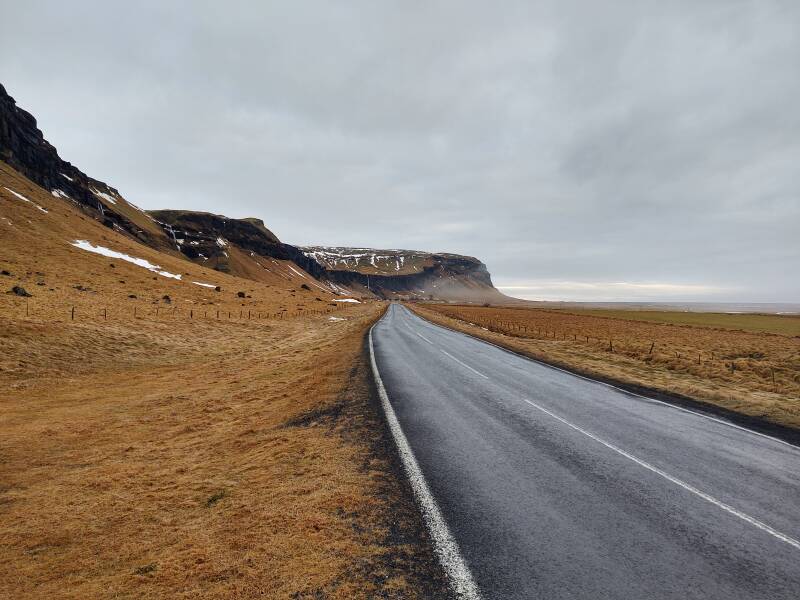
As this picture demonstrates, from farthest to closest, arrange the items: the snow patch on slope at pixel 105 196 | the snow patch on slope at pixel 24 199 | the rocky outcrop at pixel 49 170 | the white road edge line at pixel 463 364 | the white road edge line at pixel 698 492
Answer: the snow patch on slope at pixel 105 196
the rocky outcrop at pixel 49 170
the snow patch on slope at pixel 24 199
the white road edge line at pixel 463 364
the white road edge line at pixel 698 492

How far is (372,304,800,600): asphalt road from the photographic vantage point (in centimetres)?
384

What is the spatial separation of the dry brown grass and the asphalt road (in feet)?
3.04

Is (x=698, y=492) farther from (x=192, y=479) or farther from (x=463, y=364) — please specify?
(x=463, y=364)

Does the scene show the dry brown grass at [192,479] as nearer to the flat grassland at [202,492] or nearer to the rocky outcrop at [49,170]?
the flat grassland at [202,492]

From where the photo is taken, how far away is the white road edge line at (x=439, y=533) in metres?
3.52

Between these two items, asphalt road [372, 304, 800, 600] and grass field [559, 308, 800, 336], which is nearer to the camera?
asphalt road [372, 304, 800, 600]

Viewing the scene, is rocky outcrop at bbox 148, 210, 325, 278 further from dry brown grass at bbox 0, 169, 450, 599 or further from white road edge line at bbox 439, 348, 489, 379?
white road edge line at bbox 439, 348, 489, 379

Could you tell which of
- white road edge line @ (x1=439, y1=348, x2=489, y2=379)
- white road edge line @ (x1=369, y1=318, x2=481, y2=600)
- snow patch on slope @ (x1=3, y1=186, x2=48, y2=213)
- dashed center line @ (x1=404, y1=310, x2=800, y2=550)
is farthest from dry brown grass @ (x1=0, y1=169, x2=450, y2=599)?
snow patch on slope @ (x1=3, y1=186, x2=48, y2=213)

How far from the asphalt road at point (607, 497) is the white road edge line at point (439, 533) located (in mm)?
113

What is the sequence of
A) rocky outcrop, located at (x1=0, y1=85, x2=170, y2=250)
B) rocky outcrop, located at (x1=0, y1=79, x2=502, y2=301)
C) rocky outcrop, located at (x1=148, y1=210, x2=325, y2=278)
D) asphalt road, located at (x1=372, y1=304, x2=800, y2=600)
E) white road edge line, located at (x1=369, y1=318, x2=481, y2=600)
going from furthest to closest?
1. rocky outcrop, located at (x1=148, y1=210, x2=325, y2=278)
2. rocky outcrop, located at (x1=0, y1=79, x2=502, y2=301)
3. rocky outcrop, located at (x1=0, y1=85, x2=170, y2=250)
4. asphalt road, located at (x1=372, y1=304, x2=800, y2=600)
5. white road edge line, located at (x1=369, y1=318, x2=481, y2=600)

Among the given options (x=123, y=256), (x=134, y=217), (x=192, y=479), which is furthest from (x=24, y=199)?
(x=192, y=479)

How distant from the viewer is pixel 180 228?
15238cm

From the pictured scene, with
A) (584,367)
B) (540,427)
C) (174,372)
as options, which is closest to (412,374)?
A: (540,427)

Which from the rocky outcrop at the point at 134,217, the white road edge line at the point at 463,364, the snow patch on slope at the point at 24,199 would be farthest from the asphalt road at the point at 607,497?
the rocky outcrop at the point at 134,217
